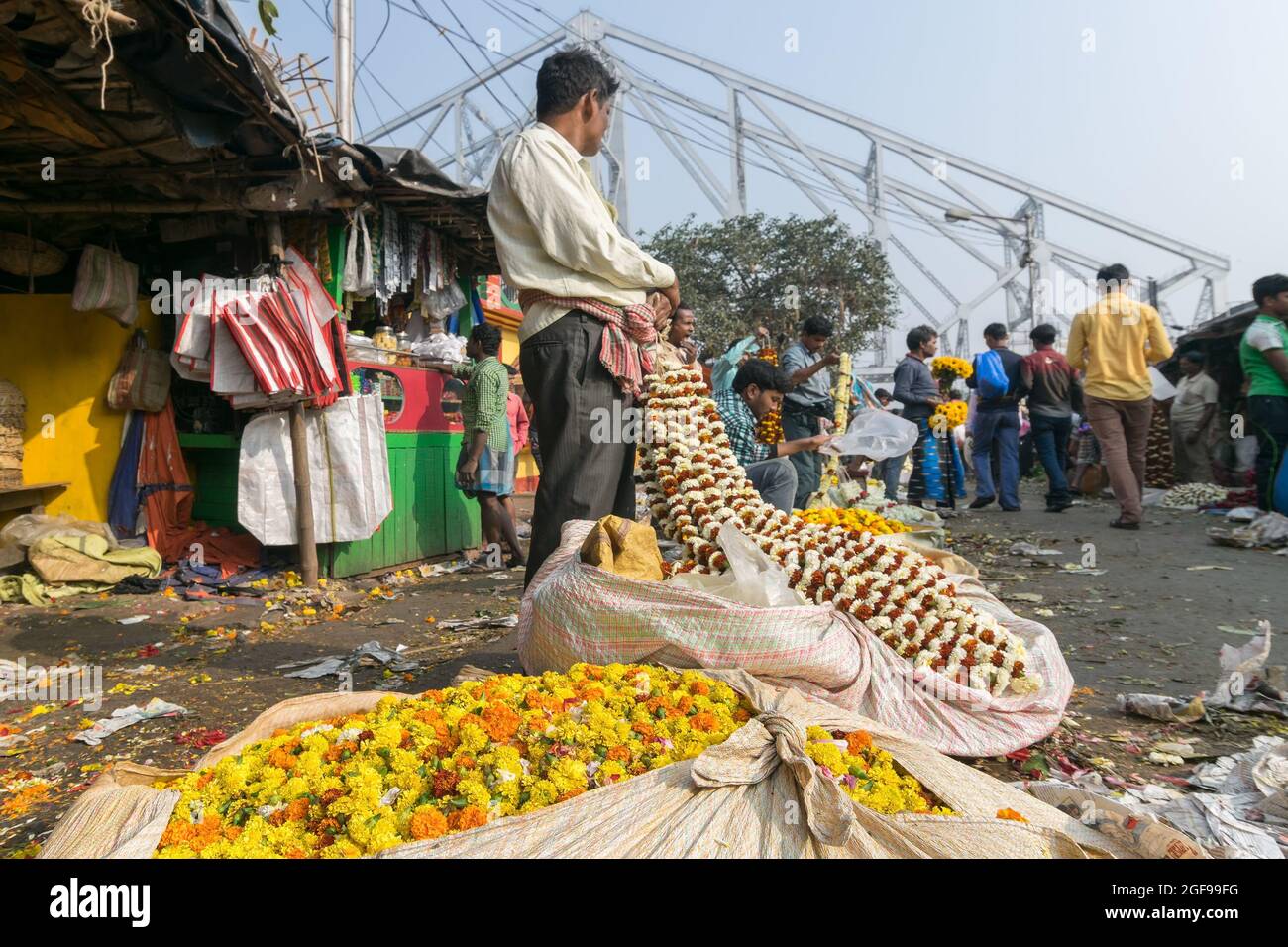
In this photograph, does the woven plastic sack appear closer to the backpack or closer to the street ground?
the street ground

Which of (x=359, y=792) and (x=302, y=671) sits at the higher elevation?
(x=359, y=792)

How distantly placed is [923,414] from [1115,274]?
7.72 feet

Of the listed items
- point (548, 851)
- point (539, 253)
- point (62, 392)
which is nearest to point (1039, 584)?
point (539, 253)

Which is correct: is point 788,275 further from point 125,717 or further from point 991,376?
point 125,717

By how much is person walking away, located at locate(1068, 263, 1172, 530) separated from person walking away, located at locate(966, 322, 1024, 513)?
147 centimetres

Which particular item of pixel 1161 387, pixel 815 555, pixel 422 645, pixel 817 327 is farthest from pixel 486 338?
pixel 1161 387

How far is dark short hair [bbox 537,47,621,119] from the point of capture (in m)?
3.17

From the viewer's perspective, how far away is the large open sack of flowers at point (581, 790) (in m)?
1.59

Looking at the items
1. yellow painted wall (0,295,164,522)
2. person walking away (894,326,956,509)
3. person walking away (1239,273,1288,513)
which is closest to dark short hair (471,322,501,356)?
yellow painted wall (0,295,164,522)

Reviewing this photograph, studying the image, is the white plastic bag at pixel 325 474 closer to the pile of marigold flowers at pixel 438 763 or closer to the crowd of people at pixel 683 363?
the crowd of people at pixel 683 363

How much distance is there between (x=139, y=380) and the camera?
618 cm

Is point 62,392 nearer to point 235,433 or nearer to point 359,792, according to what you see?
point 235,433
